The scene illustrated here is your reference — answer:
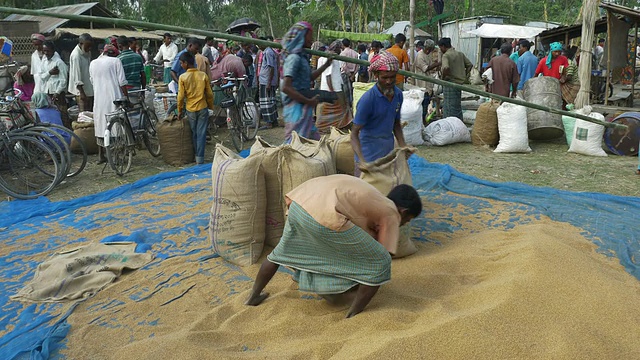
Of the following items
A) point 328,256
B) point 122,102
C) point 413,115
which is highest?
point 122,102

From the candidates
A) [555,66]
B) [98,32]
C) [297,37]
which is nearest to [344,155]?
[297,37]

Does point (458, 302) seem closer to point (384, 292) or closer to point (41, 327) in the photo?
point (384, 292)

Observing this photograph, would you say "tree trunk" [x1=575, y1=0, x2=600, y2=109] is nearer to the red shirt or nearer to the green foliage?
the red shirt

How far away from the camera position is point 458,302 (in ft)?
9.33

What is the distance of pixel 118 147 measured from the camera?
261 inches

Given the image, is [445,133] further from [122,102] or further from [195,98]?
[122,102]

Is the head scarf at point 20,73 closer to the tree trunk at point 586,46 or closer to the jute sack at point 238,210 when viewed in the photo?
the jute sack at point 238,210

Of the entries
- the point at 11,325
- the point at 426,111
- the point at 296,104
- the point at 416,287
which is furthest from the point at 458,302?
the point at 426,111

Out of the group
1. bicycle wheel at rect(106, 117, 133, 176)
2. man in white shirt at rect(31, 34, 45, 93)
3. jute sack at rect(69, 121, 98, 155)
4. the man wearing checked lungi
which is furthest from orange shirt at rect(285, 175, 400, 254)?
man in white shirt at rect(31, 34, 45, 93)

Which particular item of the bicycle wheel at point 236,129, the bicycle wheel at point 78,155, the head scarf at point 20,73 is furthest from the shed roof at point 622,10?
the head scarf at point 20,73

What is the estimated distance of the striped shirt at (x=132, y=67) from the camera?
7.54 m

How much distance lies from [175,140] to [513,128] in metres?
4.77

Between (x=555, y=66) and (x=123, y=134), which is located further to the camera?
(x=555, y=66)

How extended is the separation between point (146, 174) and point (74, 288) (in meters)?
3.57
